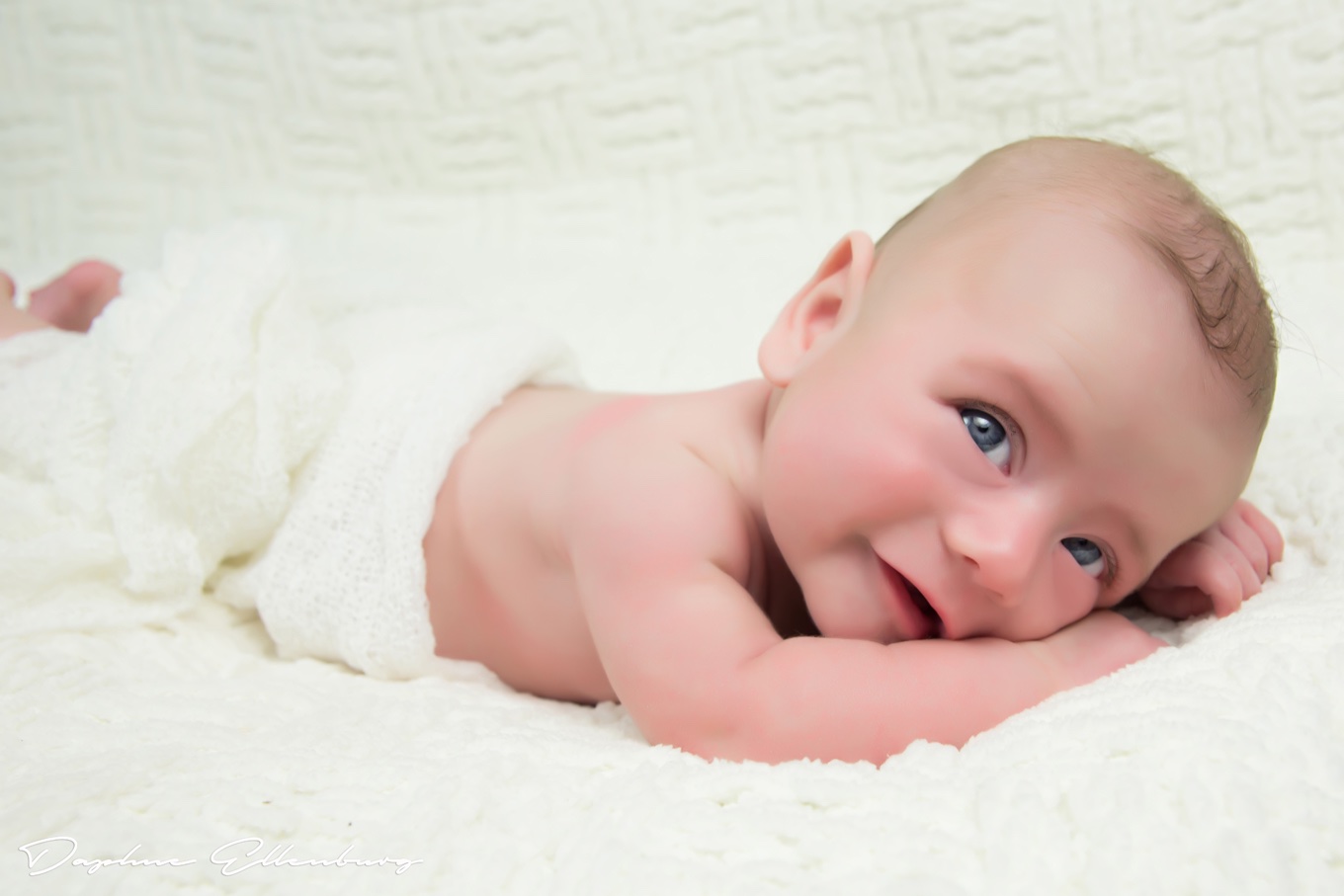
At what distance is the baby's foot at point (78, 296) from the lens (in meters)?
1.44

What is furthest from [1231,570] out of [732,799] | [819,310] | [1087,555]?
[732,799]

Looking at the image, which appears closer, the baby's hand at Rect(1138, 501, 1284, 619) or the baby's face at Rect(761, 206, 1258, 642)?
the baby's face at Rect(761, 206, 1258, 642)

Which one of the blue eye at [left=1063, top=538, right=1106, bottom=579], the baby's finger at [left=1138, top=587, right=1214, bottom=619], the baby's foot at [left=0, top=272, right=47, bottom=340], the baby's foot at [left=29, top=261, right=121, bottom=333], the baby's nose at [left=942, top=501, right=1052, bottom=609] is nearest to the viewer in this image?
the baby's nose at [left=942, top=501, right=1052, bottom=609]

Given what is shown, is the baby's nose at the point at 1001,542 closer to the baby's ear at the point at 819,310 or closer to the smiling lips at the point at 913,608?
the smiling lips at the point at 913,608

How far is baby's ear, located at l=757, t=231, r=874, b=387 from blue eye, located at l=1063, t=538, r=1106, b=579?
257 millimetres

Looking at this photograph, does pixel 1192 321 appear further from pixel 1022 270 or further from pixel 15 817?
pixel 15 817

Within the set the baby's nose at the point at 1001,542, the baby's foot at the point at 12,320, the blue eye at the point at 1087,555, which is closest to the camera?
the baby's nose at the point at 1001,542

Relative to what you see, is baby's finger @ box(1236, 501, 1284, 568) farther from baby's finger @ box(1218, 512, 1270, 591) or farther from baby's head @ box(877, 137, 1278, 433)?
baby's head @ box(877, 137, 1278, 433)

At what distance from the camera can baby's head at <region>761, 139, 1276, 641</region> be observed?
31.3 inches

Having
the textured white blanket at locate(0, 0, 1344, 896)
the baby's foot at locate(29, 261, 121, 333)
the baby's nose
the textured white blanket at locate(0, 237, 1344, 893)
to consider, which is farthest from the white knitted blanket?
the baby's nose

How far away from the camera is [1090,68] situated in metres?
1.66

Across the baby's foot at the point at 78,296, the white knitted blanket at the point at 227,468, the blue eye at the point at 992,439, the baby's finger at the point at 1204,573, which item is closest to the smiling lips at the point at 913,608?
the blue eye at the point at 992,439

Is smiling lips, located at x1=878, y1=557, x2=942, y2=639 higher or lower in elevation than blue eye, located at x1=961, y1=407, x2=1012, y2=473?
lower

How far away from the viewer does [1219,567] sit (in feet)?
3.06
